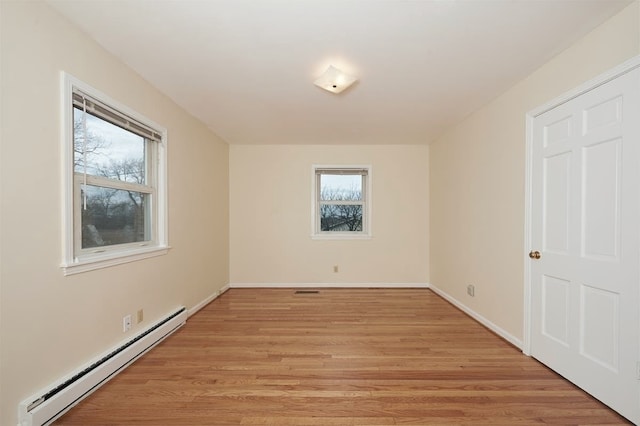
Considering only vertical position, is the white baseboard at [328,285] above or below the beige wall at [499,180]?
below

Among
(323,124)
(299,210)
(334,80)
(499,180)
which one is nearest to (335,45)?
(334,80)

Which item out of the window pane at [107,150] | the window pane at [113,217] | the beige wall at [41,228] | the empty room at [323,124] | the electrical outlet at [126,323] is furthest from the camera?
the electrical outlet at [126,323]

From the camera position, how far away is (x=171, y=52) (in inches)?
83.7

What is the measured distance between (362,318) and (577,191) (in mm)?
2373

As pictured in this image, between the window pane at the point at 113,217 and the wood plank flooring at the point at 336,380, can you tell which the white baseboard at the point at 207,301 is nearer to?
the wood plank flooring at the point at 336,380

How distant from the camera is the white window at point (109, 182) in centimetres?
184

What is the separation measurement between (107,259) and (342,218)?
3591mm

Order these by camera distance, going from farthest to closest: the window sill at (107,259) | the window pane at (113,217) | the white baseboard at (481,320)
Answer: the white baseboard at (481,320), the window pane at (113,217), the window sill at (107,259)

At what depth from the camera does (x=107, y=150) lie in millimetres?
2232

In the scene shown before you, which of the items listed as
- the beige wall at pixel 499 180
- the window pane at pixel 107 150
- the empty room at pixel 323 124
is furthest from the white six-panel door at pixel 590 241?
the window pane at pixel 107 150

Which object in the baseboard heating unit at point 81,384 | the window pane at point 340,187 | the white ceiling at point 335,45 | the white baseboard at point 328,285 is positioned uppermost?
the white ceiling at point 335,45

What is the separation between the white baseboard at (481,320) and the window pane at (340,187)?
2.09m

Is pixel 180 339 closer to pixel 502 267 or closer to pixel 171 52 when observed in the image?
pixel 171 52

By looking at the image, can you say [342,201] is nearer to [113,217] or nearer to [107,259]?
[113,217]
